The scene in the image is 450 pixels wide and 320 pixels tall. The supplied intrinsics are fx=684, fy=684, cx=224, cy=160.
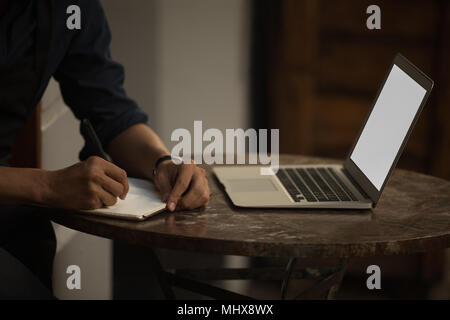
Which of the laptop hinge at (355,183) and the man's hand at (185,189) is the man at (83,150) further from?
the laptop hinge at (355,183)

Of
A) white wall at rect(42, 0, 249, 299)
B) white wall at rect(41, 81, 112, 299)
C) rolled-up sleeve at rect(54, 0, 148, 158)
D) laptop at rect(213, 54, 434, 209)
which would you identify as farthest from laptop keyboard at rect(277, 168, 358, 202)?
white wall at rect(42, 0, 249, 299)

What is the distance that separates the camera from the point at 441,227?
4.02 feet

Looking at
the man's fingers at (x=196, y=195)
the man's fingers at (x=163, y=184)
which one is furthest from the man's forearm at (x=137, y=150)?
the man's fingers at (x=196, y=195)

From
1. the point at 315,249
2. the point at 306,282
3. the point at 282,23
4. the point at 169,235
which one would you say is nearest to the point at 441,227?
the point at 315,249

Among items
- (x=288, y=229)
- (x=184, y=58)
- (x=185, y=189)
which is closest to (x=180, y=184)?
(x=185, y=189)

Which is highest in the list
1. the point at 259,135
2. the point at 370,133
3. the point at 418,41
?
the point at 418,41

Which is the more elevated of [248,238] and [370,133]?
[370,133]

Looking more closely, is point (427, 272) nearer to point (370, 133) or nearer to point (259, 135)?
point (259, 135)

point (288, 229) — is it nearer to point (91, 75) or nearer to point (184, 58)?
point (91, 75)

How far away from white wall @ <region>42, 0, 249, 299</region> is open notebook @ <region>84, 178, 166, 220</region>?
1.51 m

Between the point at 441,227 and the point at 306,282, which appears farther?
the point at 306,282

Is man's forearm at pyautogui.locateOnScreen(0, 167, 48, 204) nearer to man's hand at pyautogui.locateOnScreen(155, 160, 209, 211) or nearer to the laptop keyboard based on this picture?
man's hand at pyautogui.locateOnScreen(155, 160, 209, 211)

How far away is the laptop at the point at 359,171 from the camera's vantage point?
131 cm

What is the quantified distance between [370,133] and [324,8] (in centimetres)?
149
